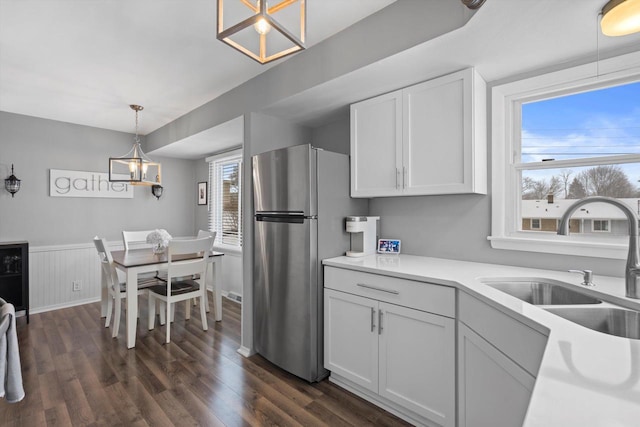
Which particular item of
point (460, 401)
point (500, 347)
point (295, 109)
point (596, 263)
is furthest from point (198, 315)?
point (596, 263)

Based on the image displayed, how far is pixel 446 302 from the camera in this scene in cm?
162

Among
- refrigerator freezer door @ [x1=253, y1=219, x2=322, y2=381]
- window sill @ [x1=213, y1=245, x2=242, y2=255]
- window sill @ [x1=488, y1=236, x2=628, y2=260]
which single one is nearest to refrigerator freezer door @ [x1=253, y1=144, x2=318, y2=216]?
refrigerator freezer door @ [x1=253, y1=219, x2=322, y2=381]

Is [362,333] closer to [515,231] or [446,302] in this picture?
[446,302]

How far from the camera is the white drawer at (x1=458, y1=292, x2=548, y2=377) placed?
1052 millimetres

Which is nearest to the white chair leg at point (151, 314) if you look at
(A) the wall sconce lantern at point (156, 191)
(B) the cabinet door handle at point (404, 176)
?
(A) the wall sconce lantern at point (156, 191)

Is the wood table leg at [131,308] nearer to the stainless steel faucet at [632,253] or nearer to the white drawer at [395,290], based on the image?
the white drawer at [395,290]

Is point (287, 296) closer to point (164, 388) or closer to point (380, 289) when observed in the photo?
point (380, 289)

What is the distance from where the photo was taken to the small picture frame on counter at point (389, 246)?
2471 millimetres

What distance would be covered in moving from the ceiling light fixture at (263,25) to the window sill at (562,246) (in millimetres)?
1742

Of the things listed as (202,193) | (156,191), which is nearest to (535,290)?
(202,193)

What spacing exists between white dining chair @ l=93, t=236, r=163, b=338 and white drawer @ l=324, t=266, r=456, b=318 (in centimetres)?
221

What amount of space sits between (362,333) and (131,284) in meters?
2.25

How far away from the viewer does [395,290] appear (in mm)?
1830

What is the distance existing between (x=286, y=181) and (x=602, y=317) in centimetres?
191
